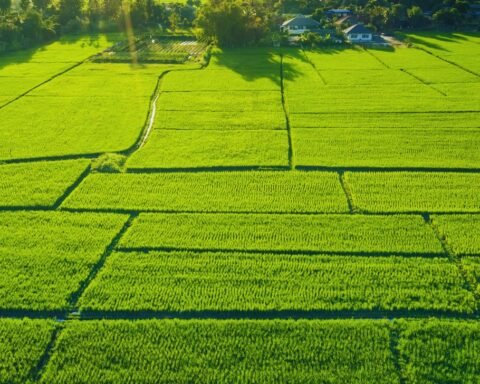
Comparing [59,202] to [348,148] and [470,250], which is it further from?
[470,250]

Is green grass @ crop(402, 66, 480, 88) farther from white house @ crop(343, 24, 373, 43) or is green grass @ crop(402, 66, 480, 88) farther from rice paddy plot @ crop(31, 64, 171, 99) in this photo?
rice paddy plot @ crop(31, 64, 171, 99)

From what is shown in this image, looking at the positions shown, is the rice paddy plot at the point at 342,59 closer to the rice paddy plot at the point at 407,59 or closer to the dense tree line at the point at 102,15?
the rice paddy plot at the point at 407,59

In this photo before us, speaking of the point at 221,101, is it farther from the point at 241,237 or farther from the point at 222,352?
the point at 222,352

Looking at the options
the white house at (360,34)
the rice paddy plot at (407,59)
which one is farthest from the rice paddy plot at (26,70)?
the white house at (360,34)

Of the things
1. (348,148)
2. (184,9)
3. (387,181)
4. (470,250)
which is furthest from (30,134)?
(184,9)

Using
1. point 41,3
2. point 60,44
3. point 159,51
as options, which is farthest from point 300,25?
point 41,3

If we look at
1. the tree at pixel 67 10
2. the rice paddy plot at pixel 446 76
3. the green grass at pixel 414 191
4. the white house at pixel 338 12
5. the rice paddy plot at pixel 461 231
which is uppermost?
the tree at pixel 67 10
